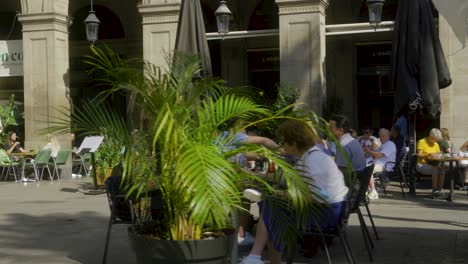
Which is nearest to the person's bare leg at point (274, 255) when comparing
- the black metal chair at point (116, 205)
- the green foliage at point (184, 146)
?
the green foliage at point (184, 146)

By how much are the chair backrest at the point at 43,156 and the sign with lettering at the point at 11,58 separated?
357 cm

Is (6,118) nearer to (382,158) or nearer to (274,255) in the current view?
(382,158)

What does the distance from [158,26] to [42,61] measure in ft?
11.3

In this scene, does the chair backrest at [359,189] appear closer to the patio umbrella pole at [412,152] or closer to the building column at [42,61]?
the patio umbrella pole at [412,152]

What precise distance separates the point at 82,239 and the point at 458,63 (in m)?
8.91

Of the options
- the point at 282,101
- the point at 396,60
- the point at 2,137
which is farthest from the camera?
the point at 2,137

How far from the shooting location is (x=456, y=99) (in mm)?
13508

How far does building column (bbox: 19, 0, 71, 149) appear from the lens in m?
17.2

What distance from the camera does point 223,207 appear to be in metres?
4.12

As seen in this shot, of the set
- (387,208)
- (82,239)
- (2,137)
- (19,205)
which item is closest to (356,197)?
(82,239)

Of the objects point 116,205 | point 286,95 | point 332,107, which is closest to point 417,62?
point 286,95

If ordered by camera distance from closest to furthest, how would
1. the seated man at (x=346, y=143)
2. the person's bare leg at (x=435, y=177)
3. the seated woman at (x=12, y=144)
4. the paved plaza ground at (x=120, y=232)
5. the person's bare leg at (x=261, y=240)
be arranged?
the person's bare leg at (x=261, y=240) → the paved plaza ground at (x=120, y=232) → the seated man at (x=346, y=143) → the person's bare leg at (x=435, y=177) → the seated woman at (x=12, y=144)

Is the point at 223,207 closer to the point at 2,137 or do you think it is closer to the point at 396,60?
the point at 396,60

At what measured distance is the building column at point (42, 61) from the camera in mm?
17172
